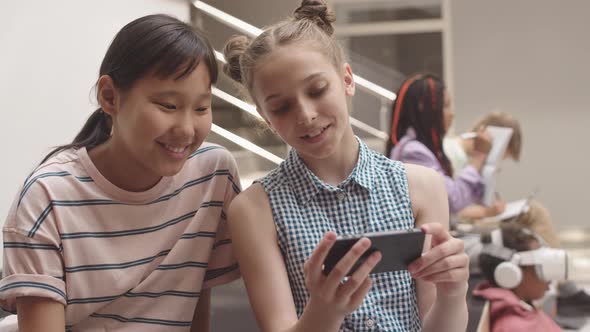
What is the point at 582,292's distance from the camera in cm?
382

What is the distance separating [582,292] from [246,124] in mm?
2176

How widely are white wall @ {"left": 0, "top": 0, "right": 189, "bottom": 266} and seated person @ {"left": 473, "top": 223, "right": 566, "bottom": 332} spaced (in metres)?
1.61

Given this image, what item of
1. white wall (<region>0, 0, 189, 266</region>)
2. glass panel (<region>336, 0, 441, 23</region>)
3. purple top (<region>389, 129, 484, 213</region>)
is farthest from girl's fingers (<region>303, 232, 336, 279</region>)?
glass panel (<region>336, 0, 441, 23</region>)

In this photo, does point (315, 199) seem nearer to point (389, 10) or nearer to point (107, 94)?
point (107, 94)

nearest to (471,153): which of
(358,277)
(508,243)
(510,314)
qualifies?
(508,243)

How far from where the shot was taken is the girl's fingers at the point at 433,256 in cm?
111

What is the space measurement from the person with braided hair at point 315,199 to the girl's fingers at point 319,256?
20 centimetres

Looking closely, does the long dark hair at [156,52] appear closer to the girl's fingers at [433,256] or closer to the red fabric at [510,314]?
the girl's fingers at [433,256]

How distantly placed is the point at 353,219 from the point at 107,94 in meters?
0.55

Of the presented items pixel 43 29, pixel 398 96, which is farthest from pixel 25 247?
pixel 398 96

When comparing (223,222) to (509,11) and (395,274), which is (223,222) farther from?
(509,11)

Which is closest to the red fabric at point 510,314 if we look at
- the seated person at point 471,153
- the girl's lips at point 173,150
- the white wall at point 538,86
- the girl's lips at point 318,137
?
the seated person at point 471,153

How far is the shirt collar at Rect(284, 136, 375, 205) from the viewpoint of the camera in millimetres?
1356

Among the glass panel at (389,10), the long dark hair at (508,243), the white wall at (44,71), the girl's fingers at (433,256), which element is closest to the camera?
the girl's fingers at (433,256)
